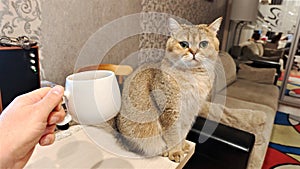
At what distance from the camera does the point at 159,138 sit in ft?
2.15

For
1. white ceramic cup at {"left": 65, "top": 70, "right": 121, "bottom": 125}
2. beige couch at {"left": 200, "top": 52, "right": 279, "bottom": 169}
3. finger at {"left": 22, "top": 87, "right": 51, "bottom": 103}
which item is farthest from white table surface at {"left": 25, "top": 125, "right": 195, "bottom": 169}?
beige couch at {"left": 200, "top": 52, "right": 279, "bottom": 169}

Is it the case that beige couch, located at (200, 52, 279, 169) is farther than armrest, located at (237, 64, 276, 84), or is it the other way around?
armrest, located at (237, 64, 276, 84)

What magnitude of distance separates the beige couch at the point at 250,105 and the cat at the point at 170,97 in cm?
44

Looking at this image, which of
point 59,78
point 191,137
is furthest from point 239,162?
point 59,78

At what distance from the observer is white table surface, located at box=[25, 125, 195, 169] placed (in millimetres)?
537

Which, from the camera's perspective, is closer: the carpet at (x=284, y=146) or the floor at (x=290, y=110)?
the carpet at (x=284, y=146)

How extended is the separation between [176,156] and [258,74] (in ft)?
8.08

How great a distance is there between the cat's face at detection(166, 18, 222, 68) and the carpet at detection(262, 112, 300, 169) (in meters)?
1.31

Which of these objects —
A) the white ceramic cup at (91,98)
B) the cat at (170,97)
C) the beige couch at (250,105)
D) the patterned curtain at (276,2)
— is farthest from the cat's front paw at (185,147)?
the patterned curtain at (276,2)

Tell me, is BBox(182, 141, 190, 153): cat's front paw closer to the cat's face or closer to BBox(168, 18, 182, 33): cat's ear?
the cat's face

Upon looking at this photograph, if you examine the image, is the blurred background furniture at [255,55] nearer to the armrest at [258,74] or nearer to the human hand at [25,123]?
the armrest at [258,74]

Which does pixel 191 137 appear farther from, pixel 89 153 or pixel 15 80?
pixel 15 80

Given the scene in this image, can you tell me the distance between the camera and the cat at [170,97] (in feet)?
2.09

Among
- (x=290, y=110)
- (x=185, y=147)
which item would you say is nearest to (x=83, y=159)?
(x=185, y=147)
